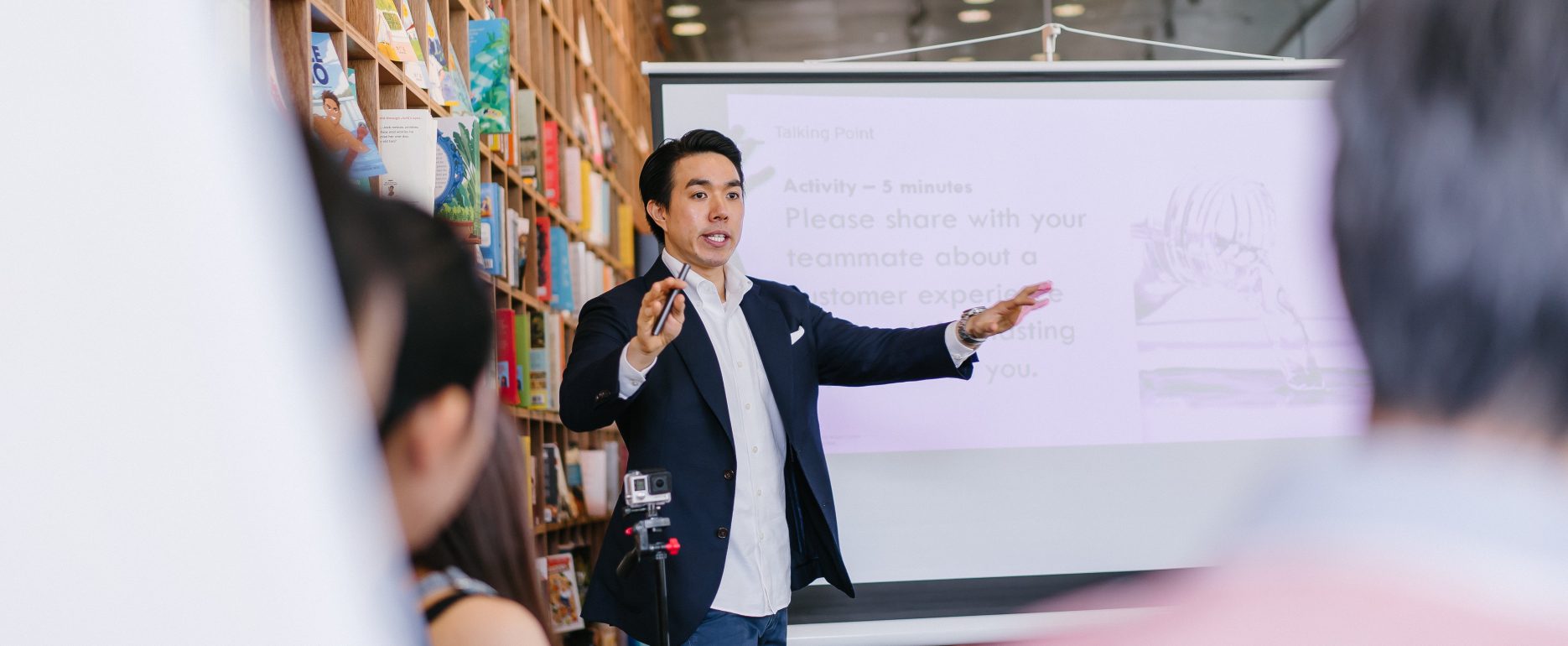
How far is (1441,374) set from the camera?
1.28ft

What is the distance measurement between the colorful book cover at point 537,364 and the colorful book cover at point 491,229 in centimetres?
55

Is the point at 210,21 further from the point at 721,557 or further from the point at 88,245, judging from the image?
the point at 721,557

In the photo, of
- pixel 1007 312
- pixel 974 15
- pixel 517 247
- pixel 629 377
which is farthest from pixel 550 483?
pixel 974 15

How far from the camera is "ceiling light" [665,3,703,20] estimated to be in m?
7.46

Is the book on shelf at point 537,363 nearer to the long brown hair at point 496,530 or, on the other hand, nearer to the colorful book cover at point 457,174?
the colorful book cover at point 457,174

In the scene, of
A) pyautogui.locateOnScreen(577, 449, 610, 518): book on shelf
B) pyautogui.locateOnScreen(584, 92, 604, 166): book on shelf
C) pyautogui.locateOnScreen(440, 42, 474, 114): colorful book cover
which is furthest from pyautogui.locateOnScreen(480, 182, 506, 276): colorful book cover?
pyautogui.locateOnScreen(584, 92, 604, 166): book on shelf

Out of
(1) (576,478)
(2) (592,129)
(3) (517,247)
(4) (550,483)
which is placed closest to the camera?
(3) (517,247)

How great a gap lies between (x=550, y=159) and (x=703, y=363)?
188 centimetres

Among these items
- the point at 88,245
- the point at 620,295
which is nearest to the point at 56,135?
the point at 88,245

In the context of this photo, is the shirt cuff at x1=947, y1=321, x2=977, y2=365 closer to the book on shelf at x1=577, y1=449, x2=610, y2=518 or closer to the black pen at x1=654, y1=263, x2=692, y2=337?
the black pen at x1=654, y1=263, x2=692, y2=337

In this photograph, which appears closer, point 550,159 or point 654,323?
point 654,323

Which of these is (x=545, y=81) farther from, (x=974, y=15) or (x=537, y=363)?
(x=974, y=15)

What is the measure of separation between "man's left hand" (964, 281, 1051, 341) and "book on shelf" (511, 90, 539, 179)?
1748 mm

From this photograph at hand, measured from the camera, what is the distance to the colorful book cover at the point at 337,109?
1.76 m
